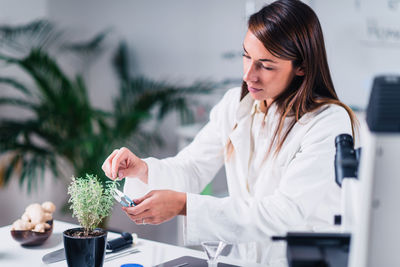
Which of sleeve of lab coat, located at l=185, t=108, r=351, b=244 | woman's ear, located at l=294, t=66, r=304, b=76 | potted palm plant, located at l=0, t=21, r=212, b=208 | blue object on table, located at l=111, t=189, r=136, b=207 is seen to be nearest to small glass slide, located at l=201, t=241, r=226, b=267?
sleeve of lab coat, located at l=185, t=108, r=351, b=244

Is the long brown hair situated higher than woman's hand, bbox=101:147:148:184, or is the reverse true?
the long brown hair

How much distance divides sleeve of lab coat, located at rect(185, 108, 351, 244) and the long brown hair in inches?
4.5

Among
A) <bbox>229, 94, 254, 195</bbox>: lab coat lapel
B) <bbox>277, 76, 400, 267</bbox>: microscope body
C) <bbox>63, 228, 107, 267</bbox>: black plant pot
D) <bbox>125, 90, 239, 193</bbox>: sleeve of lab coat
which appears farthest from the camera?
<bbox>125, 90, 239, 193</bbox>: sleeve of lab coat

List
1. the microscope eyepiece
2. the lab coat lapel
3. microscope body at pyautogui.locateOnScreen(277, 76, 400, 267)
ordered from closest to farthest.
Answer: microscope body at pyautogui.locateOnScreen(277, 76, 400, 267) < the microscope eyepiece < the lab coat lapel

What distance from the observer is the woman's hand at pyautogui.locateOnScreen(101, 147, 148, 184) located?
1.41 meters

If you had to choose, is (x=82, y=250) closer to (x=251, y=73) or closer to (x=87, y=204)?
(x=87, y=204)

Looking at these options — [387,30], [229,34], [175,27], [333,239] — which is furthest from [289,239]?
[175,27]

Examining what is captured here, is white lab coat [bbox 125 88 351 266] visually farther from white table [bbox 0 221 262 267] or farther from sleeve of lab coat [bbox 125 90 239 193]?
white table [bbox 0 221 262 267]

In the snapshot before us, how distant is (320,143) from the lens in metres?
1.39

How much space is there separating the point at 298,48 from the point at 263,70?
0.13m

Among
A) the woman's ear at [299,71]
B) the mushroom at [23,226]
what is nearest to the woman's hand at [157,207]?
the mushroom at [23,226]

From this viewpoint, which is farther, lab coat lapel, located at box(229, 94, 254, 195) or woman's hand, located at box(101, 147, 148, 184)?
lab coat lapel, located at box(229, 94, 254, 195)

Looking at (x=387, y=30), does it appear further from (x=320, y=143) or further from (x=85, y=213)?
(x=85, y=213)

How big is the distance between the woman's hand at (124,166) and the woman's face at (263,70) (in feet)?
1.44
